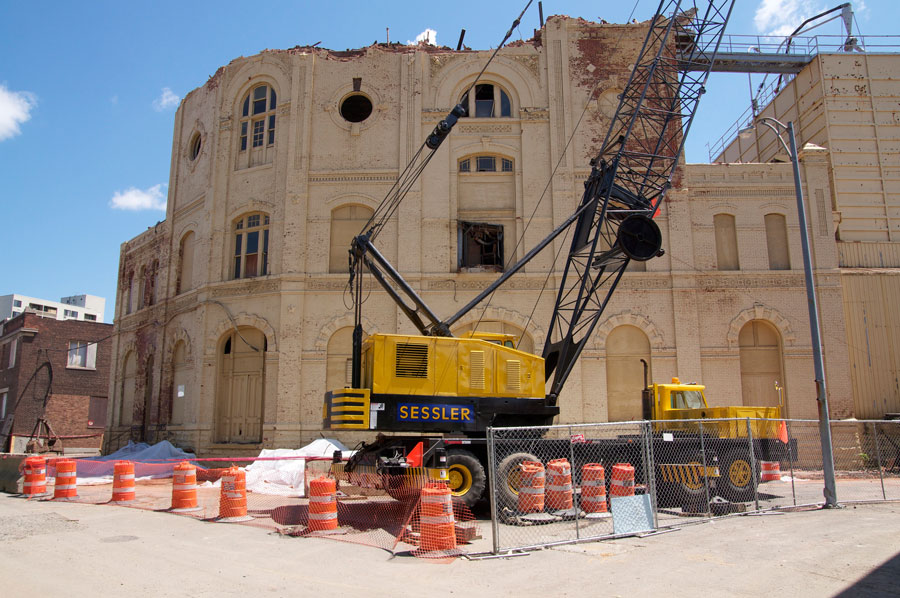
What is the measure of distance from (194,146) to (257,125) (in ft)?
13.3

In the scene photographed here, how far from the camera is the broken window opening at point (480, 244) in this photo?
78.8 feet

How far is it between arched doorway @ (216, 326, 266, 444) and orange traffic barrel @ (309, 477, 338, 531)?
13.3 m

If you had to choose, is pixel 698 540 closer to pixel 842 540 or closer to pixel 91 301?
pixel 842 540

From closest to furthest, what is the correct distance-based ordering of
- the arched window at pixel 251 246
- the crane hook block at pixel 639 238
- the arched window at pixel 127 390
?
the crane hook block at pixel 639 238 < the arched window at pixel 251 246 < the arched window at pixel 127 390

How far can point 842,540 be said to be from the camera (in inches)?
389

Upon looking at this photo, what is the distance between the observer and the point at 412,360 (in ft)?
46.3

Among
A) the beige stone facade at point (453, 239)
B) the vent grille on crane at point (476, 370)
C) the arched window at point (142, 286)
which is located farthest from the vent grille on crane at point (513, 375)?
the arched window at point (142, 286)

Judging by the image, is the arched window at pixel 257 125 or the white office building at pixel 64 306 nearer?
the arched window at pixel 257 125

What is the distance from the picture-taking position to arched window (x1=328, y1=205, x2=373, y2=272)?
23906 millimetres

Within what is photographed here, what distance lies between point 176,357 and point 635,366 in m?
17.5

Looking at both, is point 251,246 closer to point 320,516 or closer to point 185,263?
point 185,263

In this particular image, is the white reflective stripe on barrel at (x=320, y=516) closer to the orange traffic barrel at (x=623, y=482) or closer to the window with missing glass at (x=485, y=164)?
the orange traffic barrel at (x=623, y=482)

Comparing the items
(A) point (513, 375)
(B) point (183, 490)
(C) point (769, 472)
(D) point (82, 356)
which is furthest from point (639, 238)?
(D) point (82, 356)

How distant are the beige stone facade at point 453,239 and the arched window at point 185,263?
960 mm
